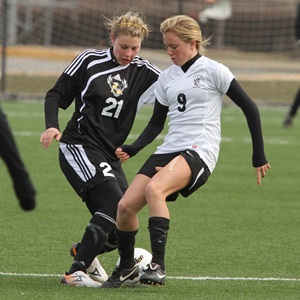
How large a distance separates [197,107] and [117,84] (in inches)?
27.0

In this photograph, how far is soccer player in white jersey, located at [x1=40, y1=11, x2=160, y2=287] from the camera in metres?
6.85

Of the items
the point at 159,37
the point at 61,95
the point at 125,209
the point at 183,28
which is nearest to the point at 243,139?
the point at 159,37

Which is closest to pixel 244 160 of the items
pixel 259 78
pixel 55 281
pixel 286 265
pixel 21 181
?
pixel 286 265

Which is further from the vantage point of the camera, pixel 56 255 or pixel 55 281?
pixel 56 255

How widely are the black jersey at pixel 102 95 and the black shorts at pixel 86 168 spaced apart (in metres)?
0.06

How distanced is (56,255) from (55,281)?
932 millimetres

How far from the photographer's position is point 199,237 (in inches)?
340

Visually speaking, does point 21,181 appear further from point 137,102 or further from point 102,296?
point 137,102

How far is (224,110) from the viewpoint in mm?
21844

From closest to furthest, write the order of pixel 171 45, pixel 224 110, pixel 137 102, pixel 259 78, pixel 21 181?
1. pixel 21 181
2. pixel 171 45
3. pixel 137 102
4. pixel 224 110
5. pixel 259 78

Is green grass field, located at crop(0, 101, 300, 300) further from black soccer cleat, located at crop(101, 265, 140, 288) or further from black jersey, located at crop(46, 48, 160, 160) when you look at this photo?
black jersey, located at crop(46, 48, 160, 160)

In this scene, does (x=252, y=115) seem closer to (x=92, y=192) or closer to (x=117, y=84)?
(x=117, y=84)

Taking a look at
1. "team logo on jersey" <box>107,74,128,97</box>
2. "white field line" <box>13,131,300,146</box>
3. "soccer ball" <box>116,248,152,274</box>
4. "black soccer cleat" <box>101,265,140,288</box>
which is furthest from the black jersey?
"white field line" <box>13,131,300,146</box>

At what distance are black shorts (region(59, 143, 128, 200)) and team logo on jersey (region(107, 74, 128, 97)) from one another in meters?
0.43
